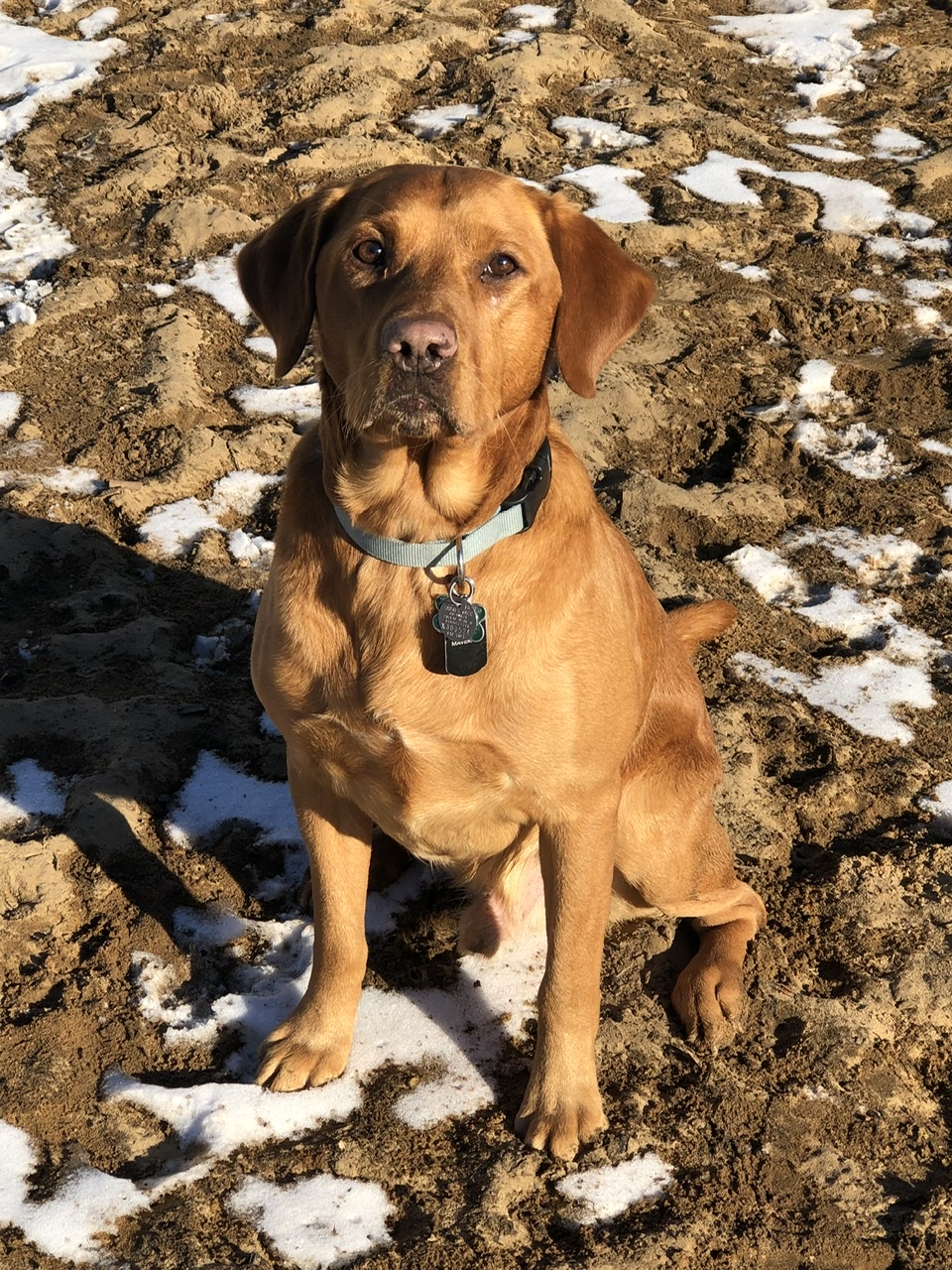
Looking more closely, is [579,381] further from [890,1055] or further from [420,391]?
[890,1055]

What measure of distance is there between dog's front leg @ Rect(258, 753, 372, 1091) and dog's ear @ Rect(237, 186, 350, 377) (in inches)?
38.5

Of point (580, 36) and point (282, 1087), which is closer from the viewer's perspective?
point (282, 1087)

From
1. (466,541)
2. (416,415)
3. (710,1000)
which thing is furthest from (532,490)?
(710,1000)

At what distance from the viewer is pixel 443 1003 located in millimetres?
3299

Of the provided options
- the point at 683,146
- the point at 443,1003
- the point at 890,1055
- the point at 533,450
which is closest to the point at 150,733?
the point at 443,1003

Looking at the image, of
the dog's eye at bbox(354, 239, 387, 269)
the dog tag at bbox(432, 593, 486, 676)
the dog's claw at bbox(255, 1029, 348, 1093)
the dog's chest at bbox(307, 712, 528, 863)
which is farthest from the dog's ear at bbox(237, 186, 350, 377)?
the dog's claw at bbox(255, 1029, 348, 1093)

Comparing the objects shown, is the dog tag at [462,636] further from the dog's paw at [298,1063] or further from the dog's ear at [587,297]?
the dog's paw at [298,1063]

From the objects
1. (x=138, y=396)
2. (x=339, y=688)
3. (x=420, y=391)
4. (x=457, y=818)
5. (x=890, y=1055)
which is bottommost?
(x=890, y=1055)

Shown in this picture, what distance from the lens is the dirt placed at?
2857 millimetres

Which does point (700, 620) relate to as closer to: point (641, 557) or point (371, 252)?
point (641, 557)

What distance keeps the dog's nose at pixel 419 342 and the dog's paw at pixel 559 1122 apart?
1.65 m

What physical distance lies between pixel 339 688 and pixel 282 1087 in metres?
0.99

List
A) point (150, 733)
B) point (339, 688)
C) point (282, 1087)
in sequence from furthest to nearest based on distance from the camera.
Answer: point (150, 733), point (282, 1087), point (339, 688)

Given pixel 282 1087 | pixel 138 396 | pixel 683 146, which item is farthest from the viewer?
pixel 683 146
